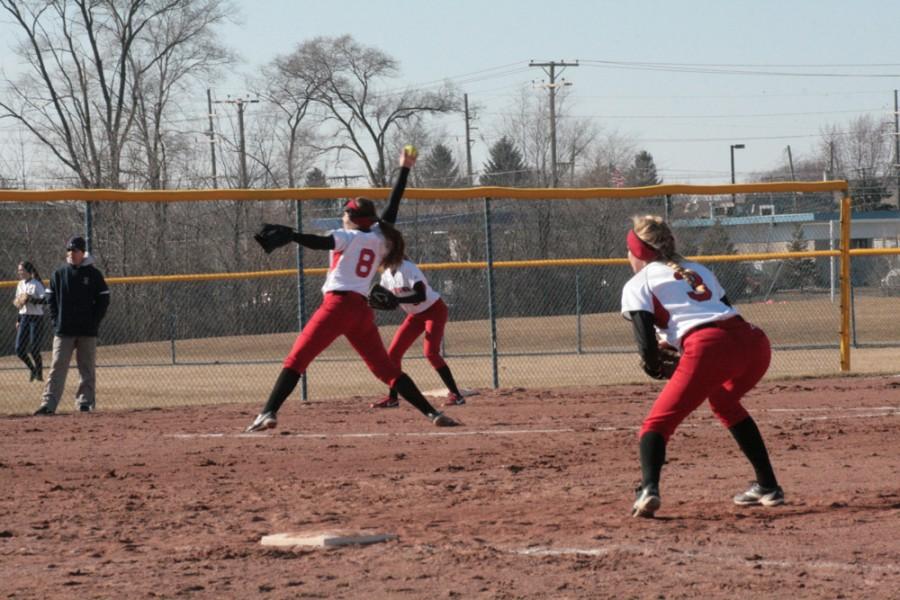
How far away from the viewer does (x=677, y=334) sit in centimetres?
672

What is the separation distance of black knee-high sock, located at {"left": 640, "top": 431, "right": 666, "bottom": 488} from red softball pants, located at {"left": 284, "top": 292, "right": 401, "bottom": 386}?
3491 mm

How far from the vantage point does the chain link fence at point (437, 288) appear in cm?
2067

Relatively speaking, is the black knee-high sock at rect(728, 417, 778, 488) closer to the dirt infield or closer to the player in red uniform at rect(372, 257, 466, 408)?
the dirt infield

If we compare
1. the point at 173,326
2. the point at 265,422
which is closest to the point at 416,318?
the point at 265,422

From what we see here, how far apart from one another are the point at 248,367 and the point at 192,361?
114 cm

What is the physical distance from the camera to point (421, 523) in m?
6.95

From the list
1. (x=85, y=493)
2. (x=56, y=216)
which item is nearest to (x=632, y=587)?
(x=85, y=493)

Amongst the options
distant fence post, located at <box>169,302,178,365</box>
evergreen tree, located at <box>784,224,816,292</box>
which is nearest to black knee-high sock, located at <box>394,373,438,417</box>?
distant fence post, located at <box>169,302,178,365</box>

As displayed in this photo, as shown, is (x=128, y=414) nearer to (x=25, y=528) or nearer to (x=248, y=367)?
(x=25, y=528)

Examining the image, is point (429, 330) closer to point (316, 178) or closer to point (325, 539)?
point (325, 539)

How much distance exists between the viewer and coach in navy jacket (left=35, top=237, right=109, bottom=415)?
13.2 metres

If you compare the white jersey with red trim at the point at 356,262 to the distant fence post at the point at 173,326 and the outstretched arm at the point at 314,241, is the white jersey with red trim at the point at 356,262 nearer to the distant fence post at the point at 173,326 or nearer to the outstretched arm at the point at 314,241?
the outstretched arm at the point at 314,241

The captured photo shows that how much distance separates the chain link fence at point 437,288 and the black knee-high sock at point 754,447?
1115 cm

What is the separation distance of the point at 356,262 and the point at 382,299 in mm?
2416
